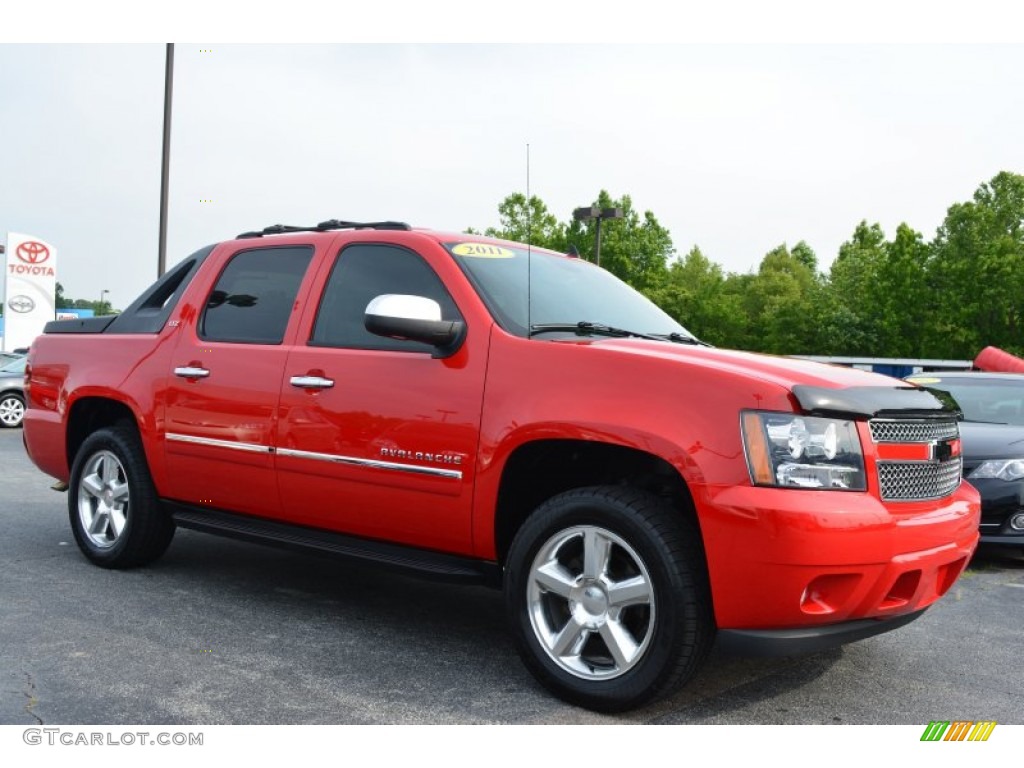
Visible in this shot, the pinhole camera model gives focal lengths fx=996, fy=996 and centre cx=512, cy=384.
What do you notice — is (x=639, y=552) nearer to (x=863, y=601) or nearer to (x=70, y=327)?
(x=863, y=601)

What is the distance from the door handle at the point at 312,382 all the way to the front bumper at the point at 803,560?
5.95 ft

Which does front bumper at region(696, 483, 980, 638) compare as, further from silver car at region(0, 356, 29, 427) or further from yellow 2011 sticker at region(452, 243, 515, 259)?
silver car at region(0, 356, 29, 427)

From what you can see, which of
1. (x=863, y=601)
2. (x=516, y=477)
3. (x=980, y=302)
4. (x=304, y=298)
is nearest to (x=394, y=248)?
(x=304, y=298)

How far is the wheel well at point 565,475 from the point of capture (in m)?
3.81

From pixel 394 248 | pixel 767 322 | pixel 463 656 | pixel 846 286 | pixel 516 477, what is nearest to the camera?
pixel 516 477

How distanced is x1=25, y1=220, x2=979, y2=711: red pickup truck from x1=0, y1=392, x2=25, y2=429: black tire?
12.4 meters

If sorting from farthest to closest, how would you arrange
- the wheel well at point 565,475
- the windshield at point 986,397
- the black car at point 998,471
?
the windshield at point 986,397 → the black car at point 998,471 → the wheel well at point 565,475

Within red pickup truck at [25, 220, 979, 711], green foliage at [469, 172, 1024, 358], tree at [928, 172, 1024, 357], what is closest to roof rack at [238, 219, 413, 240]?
red pickup truck at [25, 220, 979, 711]

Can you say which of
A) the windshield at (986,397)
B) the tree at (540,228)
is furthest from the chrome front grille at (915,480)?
the tree at (540,228)

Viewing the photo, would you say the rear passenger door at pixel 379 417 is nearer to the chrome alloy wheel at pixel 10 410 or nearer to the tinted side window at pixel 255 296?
the tinted side window at pixel 255 296

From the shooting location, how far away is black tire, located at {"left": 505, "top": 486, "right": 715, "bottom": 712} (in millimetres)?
3396

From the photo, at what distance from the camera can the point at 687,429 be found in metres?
3.41

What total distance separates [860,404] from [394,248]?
2.18 m

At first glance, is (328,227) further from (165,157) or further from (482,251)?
(165,157)
